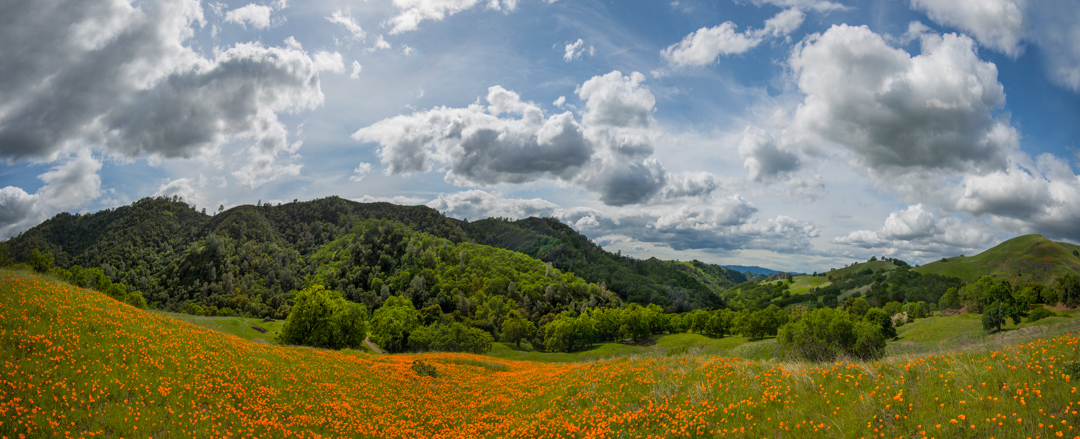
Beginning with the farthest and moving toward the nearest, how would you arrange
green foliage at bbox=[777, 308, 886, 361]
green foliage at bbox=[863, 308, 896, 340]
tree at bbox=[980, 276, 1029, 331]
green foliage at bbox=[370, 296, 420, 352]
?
green foliage at bbox=[370, 296, 420, 352] → green foliage at bbox=[863, 308, 896, 340] → tree at bbox=[980, 276, 1029, 331] → green foliage at bbox=[777, 308, 886, 361]

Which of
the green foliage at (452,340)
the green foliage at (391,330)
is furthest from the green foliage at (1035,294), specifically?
the green foliage at (391,330)

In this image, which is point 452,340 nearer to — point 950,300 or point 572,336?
point 572,336

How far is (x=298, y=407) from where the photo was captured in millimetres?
15883

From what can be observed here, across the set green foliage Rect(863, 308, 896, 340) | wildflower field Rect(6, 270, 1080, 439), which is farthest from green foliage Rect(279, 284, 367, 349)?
green foliage Rect(863, 308, 896, 340)

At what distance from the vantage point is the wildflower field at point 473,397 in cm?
807

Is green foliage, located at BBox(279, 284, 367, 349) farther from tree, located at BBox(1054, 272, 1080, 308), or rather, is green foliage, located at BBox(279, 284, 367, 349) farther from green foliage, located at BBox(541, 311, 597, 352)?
tree, located at BBox(1054, 272, 1080, 308)

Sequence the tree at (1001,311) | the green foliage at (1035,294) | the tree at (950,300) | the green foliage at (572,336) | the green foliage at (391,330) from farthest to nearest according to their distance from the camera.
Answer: the tree at (950,300), the green foliage at (572,336), the green foliage at (1035,294), the green foliage at (391,330), the tree at (1001,311)

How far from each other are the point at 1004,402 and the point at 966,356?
13.2ft

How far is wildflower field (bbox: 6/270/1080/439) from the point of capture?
807 centimetres

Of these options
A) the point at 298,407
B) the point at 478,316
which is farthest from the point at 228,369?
the point at 478,316

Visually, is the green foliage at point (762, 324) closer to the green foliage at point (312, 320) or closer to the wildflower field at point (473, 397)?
the green foliage at point (312, 320)

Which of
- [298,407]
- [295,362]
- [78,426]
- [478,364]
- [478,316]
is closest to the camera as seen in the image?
[78,426]

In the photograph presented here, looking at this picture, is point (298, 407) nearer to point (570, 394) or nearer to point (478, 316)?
point (570, 394)

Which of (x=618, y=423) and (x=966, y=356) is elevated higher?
(x=966, y=356)
